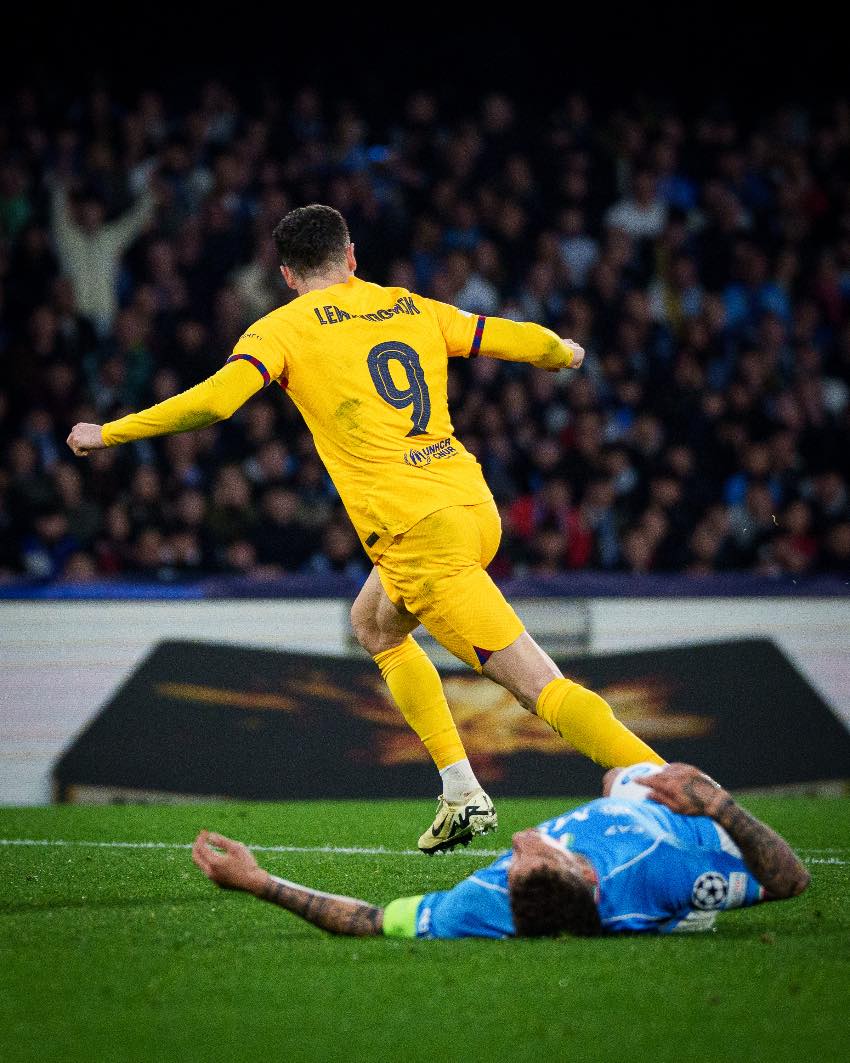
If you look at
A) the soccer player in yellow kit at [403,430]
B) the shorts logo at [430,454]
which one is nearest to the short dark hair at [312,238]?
the soccer player in yellow kit at [403,430]

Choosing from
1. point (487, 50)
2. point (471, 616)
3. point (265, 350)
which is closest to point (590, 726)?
point (471, 616)

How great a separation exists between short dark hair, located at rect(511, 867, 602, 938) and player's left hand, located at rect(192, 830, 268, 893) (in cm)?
66

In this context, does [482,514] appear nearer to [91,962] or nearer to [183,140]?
[91,962]

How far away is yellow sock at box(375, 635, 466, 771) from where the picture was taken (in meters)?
5.63

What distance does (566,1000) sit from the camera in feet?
11.2

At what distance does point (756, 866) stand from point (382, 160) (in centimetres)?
1040

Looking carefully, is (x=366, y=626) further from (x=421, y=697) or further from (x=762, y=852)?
(x=762, y=852)

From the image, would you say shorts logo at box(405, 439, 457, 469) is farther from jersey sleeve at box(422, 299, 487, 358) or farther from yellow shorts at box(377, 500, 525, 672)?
jersey sleeve at box(422, 299, 487, 358)

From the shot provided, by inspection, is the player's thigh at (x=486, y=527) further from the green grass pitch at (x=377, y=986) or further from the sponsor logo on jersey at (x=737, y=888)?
the sponsor logo on jersey at (x=737, y=888)

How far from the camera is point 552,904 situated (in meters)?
3.75

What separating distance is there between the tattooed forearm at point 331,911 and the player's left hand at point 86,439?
1.62 m

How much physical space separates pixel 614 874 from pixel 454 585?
147 centimetres

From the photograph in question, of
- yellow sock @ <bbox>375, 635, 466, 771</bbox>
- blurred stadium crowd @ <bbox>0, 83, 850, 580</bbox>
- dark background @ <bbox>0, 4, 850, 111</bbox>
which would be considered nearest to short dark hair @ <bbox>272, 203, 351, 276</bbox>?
yellow sock @ <bbox>375, 635, 466, 771</bbox>

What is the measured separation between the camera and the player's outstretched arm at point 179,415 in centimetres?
481
